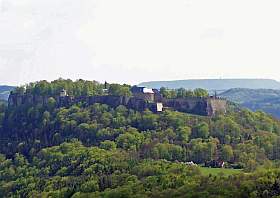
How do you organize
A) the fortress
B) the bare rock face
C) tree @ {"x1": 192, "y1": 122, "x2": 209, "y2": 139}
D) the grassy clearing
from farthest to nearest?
the fortress
the bare rock face
tree @ {"x1": 192, "y1": 122, "x2": 209, "y2": 139}
the grassy clearing

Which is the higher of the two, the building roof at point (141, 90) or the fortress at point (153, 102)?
the building roof at point (141, 90)

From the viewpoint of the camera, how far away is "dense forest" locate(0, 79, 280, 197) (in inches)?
3157

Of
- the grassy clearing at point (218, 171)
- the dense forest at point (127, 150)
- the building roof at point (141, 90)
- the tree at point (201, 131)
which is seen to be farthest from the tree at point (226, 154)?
the building roof at point (141, 90)

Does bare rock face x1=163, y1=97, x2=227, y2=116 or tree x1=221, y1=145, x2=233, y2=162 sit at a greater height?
bare rock face x1=163, y1=97, x2=227, y2=116

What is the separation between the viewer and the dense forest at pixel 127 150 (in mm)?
80188

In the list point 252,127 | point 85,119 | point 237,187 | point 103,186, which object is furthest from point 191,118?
point 237,187

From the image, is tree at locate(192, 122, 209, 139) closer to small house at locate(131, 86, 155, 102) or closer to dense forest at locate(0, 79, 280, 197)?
dense forest at locate(0, 79, 280, 197)

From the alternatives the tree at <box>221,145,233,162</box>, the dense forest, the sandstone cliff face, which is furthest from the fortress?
the tree at <box>221,145,233,162</box>

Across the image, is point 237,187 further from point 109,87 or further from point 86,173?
point 109,87

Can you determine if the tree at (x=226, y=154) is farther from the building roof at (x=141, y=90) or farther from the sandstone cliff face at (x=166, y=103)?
the building roof at (x=141, y=90)

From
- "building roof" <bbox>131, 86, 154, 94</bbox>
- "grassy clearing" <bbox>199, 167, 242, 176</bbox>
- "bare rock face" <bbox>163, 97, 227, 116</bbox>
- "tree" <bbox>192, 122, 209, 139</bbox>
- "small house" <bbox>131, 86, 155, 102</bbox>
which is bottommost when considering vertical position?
"grassy clearing" <bbox>199, 167, 242, 176</bbox>

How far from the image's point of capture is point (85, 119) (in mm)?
135375

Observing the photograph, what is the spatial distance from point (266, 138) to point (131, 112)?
3015cm

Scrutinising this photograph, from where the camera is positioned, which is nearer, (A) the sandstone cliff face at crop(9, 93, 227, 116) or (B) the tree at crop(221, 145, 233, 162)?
(B) the tree at crop(221, 145, 233, 162)
